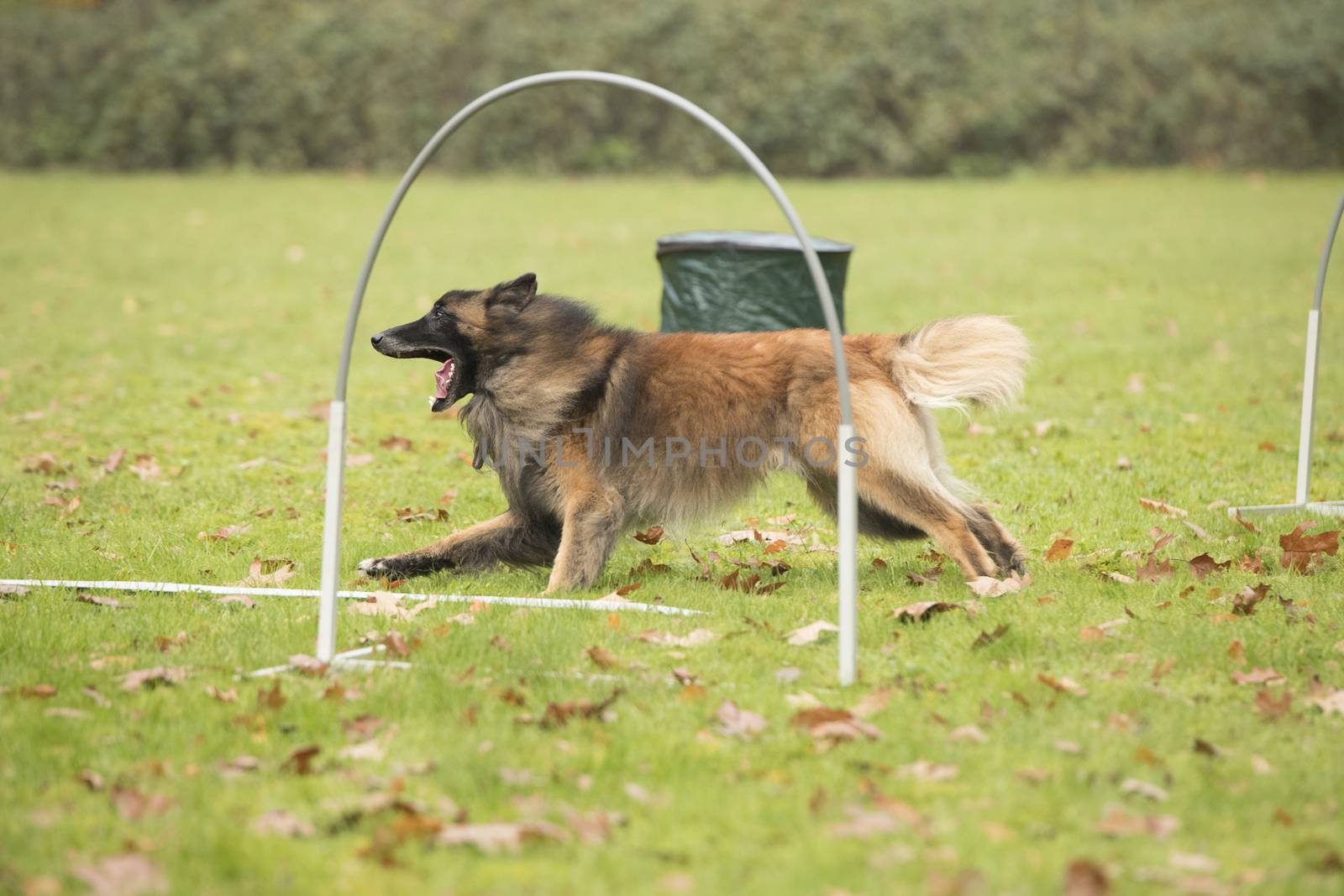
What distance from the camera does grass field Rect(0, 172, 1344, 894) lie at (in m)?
3.14

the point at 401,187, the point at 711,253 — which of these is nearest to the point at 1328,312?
the point at 711,253

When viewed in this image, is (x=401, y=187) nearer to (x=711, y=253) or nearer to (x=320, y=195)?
(x=711, y=253)

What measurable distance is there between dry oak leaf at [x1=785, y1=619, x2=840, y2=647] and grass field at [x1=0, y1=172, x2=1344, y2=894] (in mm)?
40

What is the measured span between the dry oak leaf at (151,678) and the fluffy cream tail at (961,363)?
117 inches

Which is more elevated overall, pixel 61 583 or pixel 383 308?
pixel 383 308

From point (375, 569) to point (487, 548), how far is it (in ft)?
1.60

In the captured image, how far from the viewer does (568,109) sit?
2595 centimetres

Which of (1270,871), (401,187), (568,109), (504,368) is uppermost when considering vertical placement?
(568,109)

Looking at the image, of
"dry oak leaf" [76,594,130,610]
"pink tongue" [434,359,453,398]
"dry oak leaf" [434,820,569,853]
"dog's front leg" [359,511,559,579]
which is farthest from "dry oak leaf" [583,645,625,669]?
"dry oak leaf" [76,594,130,610]

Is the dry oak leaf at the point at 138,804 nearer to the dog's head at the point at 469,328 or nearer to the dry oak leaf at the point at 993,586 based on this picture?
the dog's head at the point at 469,328

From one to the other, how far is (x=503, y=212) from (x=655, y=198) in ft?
9.30

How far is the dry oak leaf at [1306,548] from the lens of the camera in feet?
18.3

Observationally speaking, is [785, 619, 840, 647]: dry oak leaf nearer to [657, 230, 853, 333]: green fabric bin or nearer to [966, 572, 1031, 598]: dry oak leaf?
[966, 572, 1031, 598]: dry oak leaf

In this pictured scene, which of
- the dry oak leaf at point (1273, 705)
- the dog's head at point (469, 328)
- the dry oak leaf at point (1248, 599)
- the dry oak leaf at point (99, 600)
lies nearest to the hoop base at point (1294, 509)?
the dry oak leaf at point (1248, 599)
